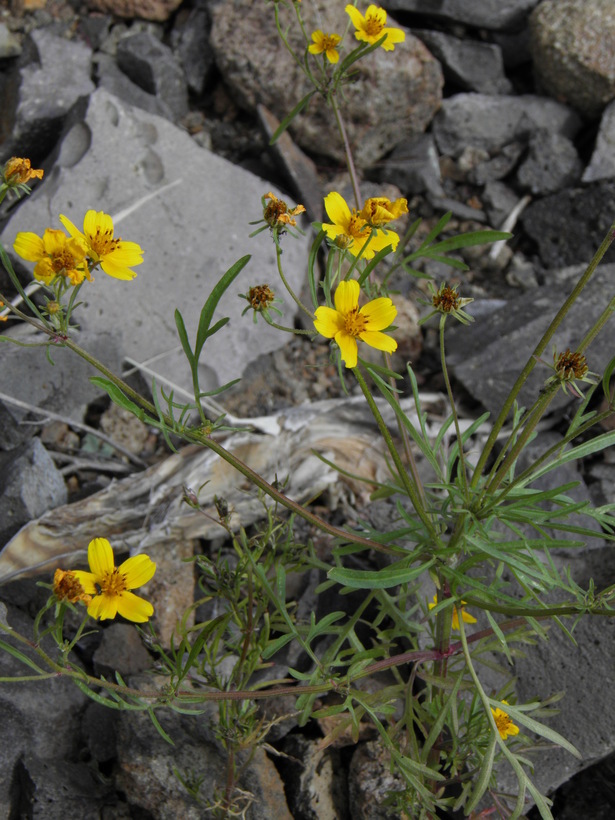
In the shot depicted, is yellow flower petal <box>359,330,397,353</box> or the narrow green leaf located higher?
yellow flower petal <box>359,330,397,353</box>

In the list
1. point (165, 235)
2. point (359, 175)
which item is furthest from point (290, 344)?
point (359, 175)

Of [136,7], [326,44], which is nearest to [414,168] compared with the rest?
[136,7]

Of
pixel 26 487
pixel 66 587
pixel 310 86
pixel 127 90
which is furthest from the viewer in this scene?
pixel 127 90

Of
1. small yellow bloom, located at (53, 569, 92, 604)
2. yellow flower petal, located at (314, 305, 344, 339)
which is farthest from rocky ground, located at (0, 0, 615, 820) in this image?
small yellow bloom, located at (53, 569, 92, 604)

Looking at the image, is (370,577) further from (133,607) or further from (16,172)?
(16,172)

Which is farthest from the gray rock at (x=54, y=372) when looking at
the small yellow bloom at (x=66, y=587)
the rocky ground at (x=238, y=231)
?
the small yellow bloom at (x=66, y=587)

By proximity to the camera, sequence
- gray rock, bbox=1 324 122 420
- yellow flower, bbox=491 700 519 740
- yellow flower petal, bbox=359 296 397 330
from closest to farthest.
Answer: yellow flower petal, bbox=359 296 397 330 < yellow flower, bbox=491 700 519 740 < gray rock, bbox=1 324 122 420

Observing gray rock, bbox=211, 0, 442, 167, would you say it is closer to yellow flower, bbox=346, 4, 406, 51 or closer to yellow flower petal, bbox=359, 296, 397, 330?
yellow flower, bbox=346, 4, 406, 51

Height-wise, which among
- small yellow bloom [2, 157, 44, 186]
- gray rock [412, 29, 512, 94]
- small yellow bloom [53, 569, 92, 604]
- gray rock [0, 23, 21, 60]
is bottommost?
small yellow bloom [53, 569, 92, 604]
